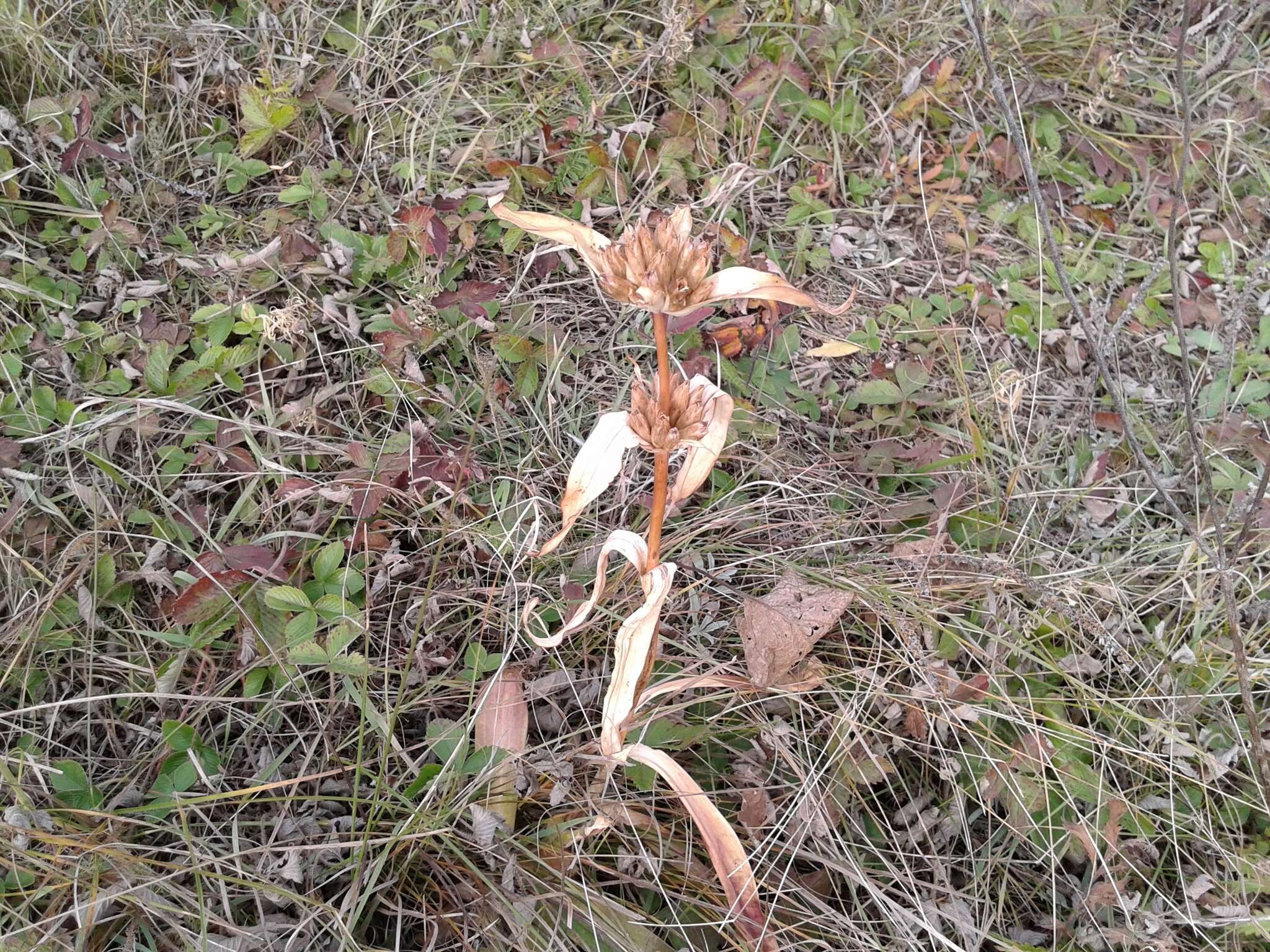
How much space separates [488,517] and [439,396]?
31 centimetres

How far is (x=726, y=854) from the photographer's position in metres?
1.15

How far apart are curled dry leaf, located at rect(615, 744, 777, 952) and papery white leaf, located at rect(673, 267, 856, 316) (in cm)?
61

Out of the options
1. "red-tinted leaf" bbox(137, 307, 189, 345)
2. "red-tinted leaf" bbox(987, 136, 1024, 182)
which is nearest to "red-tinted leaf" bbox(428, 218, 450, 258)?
"red-tinted leaf" bbox(137, 307, 189, 345)

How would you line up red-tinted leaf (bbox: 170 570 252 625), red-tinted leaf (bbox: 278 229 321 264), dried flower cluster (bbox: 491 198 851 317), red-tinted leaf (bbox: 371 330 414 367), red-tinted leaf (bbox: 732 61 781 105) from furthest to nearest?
red-tinted leaf (bbox: 732 61 781 105)
red-tinted leaf (bbox: 278 229 321 264)
red-tinted leaf (bbox: 371 330 414 367)
red-tinted leaf (bbox: 170 570 252 625)
dried flower cluster (bbox: 491 198 851 317)

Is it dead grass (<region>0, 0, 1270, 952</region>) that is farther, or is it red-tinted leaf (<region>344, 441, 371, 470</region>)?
red-tinted leaf (<region>344, 441, 371, 470</region>)

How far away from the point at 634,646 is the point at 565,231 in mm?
518

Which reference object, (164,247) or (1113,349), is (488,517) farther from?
(1113,349)

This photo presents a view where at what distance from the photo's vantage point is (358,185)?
2.02 m

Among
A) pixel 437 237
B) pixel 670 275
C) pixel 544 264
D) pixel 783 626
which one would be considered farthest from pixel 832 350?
pixel 670 275

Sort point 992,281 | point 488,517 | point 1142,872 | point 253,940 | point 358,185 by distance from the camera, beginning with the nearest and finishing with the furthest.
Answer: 1. point 253,940
2. point 1142,872
3. point 488,517
4. point 358,185
5. point 992,281

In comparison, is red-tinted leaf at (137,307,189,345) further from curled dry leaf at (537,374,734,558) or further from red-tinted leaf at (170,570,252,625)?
curled dry leaf at (537,374,734,558)

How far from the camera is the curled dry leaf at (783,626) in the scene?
4.39 feet

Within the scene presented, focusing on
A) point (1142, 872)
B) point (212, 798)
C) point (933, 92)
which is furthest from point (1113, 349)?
point (212, 798)

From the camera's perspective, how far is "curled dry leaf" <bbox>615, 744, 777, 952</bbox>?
1.15 m
